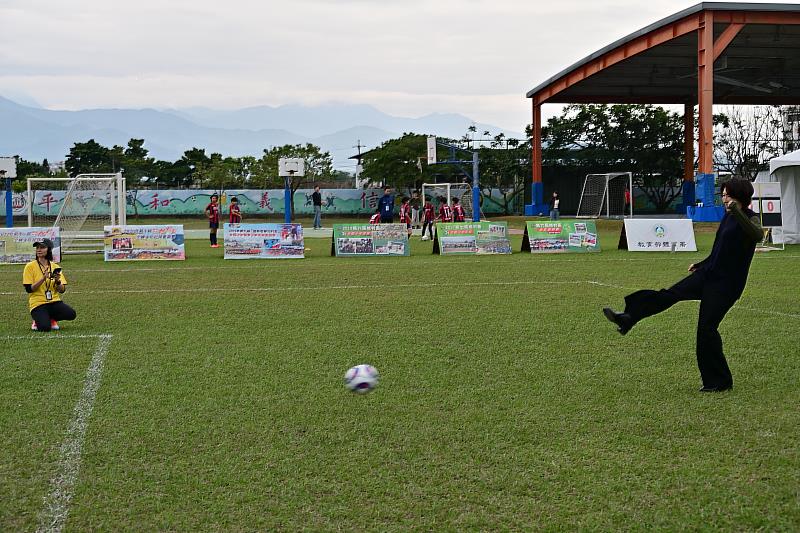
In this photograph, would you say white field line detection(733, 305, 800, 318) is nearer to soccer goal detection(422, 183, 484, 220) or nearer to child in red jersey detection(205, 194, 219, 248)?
child in red jersey detection(205, 194, 219, 248)

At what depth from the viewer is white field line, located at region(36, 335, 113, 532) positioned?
15.5 ft

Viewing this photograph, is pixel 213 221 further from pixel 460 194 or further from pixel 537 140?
pixel 460 194

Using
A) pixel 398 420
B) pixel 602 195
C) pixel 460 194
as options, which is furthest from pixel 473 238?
pixel 460 194

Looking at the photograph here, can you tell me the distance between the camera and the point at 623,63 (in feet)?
121

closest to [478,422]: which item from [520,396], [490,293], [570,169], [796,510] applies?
[520,396]

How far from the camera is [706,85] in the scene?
30.2 metres

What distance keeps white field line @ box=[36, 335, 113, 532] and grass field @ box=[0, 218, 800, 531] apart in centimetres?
2

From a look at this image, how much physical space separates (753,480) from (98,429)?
4.23m

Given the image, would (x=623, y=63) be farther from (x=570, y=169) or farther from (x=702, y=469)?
(x=702, y=469)

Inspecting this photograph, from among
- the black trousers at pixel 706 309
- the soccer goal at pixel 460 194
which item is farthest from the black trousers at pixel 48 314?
the soccer goal at pixel 460 194

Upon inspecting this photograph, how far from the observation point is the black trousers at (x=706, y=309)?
285 inches

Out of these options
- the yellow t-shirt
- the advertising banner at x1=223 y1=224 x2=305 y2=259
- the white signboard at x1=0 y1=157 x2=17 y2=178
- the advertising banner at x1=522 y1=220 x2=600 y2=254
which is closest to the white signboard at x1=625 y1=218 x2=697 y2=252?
the advertising banner at x1=522 y1=220 x2=600 y2=254

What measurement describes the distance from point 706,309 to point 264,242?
632 inches

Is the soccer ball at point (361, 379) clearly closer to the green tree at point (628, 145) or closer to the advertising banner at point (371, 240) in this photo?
the advertising banner at point (371, 240)
